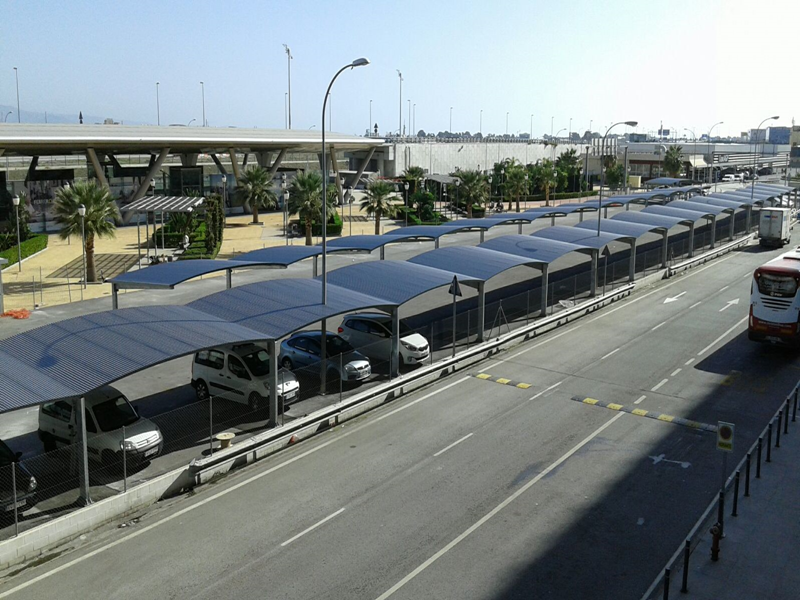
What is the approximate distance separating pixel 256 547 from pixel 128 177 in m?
Result: 57.1

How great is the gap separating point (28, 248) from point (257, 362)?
33.6m

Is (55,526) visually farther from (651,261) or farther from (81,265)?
(651,261)

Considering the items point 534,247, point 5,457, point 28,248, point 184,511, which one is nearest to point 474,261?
point 534,247

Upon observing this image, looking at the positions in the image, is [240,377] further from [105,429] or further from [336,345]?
[105,429]

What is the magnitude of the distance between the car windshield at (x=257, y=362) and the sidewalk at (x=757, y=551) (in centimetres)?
1182

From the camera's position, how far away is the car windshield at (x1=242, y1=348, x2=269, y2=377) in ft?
69.9

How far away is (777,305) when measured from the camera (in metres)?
27.1

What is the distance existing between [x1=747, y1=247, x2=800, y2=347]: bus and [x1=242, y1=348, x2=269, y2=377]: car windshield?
17.1 metres

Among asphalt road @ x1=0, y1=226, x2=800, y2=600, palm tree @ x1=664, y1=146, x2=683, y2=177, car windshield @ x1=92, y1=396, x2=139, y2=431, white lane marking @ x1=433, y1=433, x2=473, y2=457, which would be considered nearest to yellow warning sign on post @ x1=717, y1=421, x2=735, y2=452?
asphalt road @ x1=0, y1=226, x2=800, y2=600

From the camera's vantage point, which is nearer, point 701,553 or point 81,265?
Result: point 701,553

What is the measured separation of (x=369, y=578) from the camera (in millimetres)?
13578

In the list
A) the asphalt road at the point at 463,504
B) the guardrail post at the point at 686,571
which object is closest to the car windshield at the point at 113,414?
the asphalt road at the point at 463,504

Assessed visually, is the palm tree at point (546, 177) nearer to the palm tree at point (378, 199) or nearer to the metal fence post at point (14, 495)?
the palm tree at point (378, 199)

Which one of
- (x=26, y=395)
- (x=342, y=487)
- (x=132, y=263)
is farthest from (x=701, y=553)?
(x=132, y=263)
